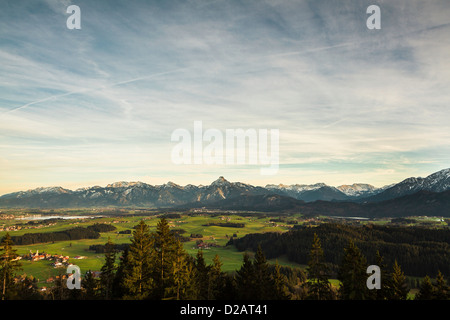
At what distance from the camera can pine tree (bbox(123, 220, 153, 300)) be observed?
37719 millimetres

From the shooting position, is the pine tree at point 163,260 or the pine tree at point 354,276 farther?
the pine tree at point 354,276

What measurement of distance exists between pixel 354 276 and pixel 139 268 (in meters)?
30.4

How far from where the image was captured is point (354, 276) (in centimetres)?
3934

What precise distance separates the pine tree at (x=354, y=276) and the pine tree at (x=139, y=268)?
2828 cm

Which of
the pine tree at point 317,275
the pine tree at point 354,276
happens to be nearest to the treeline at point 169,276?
the pine tree at point 317,275

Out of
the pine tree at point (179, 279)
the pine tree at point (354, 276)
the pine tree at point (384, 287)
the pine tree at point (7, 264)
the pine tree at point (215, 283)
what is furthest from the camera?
the pine tree at point (215, 283)

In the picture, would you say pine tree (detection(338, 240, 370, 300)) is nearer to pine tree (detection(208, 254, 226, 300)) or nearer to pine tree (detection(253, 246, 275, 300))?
pine tree (detection(253, 246, 275, 300))

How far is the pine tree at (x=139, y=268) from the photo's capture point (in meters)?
37.7

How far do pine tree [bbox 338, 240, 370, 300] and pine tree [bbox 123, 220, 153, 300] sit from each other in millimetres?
28283

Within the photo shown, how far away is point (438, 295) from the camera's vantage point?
139ft

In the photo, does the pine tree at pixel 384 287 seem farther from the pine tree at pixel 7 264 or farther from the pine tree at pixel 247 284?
the pine tree at pixel 7 264

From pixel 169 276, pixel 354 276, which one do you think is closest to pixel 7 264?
pixel 169 276

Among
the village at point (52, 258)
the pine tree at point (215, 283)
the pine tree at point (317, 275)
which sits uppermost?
the pine tree at point (317, 275)

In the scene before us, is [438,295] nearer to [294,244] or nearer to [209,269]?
[209,269]
